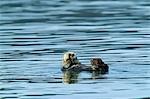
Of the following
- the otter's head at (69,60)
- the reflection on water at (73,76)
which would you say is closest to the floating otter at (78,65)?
the otter's head at (69,60)

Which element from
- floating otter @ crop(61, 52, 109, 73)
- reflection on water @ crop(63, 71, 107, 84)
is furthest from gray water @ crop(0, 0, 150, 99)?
Answer: floating otter @ crop(61, 52, 109, 73)

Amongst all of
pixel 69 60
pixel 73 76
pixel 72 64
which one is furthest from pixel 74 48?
pixel 73 76

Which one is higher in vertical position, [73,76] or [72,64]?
[72,64]

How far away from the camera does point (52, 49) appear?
27.6m

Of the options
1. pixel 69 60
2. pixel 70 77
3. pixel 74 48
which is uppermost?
pixel 74 48

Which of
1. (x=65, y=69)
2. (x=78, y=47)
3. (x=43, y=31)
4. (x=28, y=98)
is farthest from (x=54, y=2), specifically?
(x=28, y=98)

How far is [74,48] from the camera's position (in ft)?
91.7

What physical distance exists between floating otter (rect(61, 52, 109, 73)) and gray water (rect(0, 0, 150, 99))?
21 centimetres

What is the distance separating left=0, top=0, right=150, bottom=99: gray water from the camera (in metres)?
20.1

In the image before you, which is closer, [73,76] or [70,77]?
[70,77]

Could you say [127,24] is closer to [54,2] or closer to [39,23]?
[39,23]

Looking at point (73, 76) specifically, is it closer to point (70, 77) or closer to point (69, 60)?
point (70, 77)

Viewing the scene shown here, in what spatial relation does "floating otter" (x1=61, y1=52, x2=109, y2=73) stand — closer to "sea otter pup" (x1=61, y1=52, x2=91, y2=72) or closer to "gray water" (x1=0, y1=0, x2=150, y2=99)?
"sea otter pup" (x1=61, y1=52, x2=91, y2=72)

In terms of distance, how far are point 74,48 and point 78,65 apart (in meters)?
4.65
